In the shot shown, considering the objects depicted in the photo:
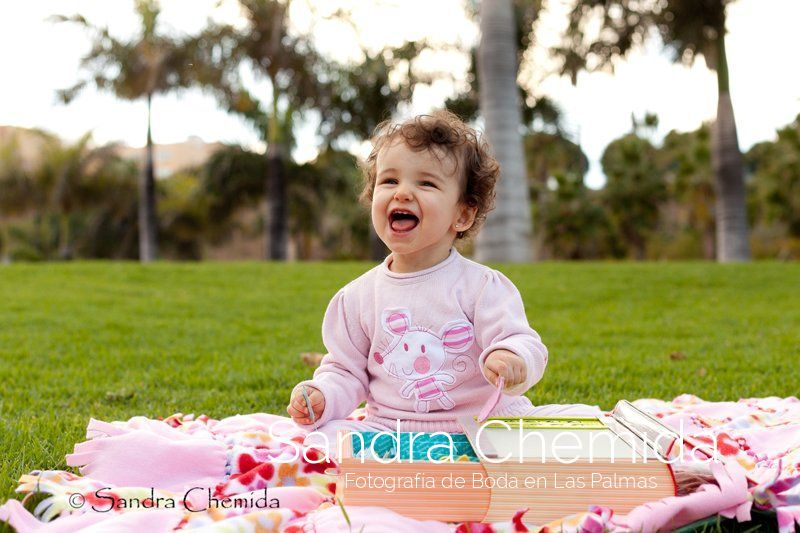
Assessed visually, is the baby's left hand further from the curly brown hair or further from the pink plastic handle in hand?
the curly brown hair

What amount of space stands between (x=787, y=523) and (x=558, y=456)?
55cm

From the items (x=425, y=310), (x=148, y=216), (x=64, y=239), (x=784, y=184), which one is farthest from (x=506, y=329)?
(x=64, y=239)

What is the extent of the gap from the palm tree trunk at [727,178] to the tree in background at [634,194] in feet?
43.0

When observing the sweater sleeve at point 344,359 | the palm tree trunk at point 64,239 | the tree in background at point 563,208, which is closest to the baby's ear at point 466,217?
the sweater sleeve at point 344,359

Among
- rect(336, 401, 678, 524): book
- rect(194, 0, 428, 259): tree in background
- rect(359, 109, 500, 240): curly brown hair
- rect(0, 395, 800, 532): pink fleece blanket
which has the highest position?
rect(194, 0, 428, 259): tree in background

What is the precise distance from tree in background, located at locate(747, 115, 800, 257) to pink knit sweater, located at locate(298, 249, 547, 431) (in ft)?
81.8

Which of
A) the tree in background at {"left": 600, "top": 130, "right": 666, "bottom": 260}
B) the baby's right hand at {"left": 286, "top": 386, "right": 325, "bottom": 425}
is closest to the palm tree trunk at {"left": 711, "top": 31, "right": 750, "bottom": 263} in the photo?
the tree in background at {"left": 600, "top": 130, "right": 666, "bottom": 260}

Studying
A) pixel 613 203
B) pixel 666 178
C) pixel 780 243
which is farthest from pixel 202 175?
pixel 780 243

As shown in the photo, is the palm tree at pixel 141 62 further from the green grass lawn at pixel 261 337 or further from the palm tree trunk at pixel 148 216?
the green grass lawn at pixel 261 337

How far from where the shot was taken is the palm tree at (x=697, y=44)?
15.8 m

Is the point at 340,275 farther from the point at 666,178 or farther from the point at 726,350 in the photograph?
the point at 666,178

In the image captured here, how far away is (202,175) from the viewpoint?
86.0 feet

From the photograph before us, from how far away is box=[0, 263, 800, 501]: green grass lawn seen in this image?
354 centimetres

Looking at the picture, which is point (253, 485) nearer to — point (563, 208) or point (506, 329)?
point (506, 329)
